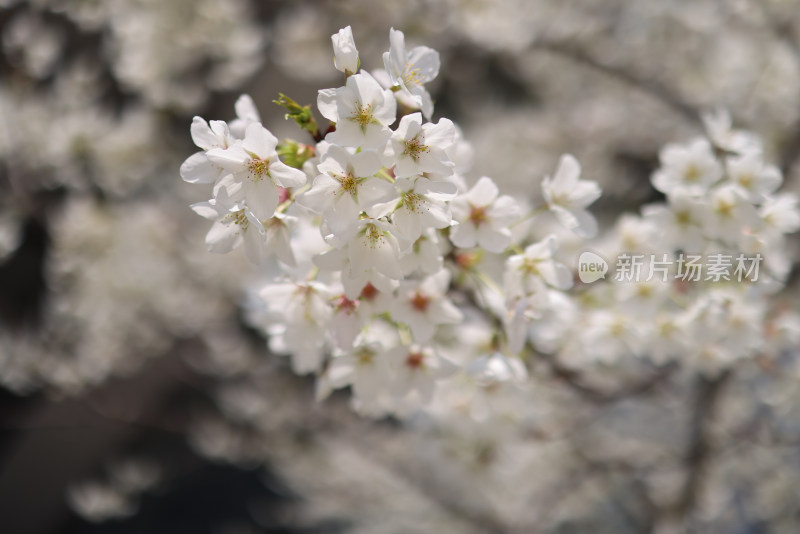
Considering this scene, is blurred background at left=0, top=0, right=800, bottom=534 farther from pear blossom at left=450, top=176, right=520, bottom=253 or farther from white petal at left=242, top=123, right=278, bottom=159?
white petal at left=242, top=123, right=278, bottom=159

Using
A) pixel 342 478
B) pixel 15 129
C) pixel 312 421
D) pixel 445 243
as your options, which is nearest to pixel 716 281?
pixel 445 243

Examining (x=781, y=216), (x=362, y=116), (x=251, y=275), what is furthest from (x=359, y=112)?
(x=251, y=275)

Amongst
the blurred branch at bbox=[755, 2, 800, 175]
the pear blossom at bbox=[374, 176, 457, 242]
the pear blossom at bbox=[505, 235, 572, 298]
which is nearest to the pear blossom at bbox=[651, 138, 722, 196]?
the pear blossom at bbox=[505, 235, 572, 298]

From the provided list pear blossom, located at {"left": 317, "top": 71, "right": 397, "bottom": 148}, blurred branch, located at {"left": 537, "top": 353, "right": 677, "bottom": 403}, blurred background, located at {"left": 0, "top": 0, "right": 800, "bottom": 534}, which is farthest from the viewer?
blurred background, located at {"left": 0, "top": 0, "right": 800, "bottom": 534}

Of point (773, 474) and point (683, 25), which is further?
point (683, 25)

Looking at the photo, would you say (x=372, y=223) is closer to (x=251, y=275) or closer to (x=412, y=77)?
(x=412, y=77)

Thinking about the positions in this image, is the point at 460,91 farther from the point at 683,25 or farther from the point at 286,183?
the point at 286,183

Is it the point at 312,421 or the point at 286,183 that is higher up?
the point at 312,421

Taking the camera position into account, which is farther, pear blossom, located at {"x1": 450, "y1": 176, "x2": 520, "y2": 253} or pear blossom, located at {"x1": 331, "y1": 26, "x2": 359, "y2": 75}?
pear blossom, located at {"x1": 450, "y1": 176, "x2": 520, "y2": 253}
